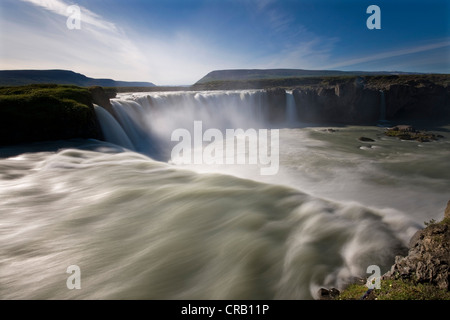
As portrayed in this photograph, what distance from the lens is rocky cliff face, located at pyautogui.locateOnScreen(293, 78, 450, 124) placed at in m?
34.7

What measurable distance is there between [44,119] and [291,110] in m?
32.0

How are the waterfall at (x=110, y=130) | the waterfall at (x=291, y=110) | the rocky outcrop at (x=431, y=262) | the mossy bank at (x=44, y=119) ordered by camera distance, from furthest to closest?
the waterfall at (x=291, y=110), the waterfall at (x=110, y=130), the mossy bank at (x=44, y=119), the rocky outcrop at (x=431, y=262)

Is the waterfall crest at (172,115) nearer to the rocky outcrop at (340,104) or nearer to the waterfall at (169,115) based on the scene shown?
the waterfall at (169,115)

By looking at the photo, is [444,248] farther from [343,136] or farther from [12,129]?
[343,136]

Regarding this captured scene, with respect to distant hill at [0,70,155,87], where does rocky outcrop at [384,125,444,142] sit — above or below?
below

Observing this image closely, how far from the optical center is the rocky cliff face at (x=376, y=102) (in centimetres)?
3472

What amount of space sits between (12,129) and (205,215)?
14.3m

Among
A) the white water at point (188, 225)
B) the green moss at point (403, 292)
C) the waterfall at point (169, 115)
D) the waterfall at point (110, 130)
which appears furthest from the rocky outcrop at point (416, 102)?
the green moss at point (403, 292)

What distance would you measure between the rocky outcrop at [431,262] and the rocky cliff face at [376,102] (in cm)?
3511

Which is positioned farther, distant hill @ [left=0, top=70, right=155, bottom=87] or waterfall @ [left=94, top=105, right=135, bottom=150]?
distant hill @ [left=0, top=70, right=155, bottom=87]

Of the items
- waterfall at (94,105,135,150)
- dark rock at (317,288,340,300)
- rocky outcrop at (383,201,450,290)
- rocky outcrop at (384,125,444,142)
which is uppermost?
waterfall at (94,105,135,150)

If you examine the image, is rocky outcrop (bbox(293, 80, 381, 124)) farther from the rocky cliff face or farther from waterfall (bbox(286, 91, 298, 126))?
waterfall (bbox(286, 91, 298, 126))

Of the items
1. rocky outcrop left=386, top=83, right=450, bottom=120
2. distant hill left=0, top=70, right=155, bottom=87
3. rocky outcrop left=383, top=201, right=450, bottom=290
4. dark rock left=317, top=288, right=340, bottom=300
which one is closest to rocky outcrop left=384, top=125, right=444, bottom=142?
rocky outcrop left=386, top=83, right=450, bottom=120

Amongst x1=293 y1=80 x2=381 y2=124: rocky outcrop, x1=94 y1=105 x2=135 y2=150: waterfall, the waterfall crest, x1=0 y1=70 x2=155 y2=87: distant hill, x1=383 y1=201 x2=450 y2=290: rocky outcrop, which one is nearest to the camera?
x1=383 y1=201 x2=450 y2=290: rocky outcrop
